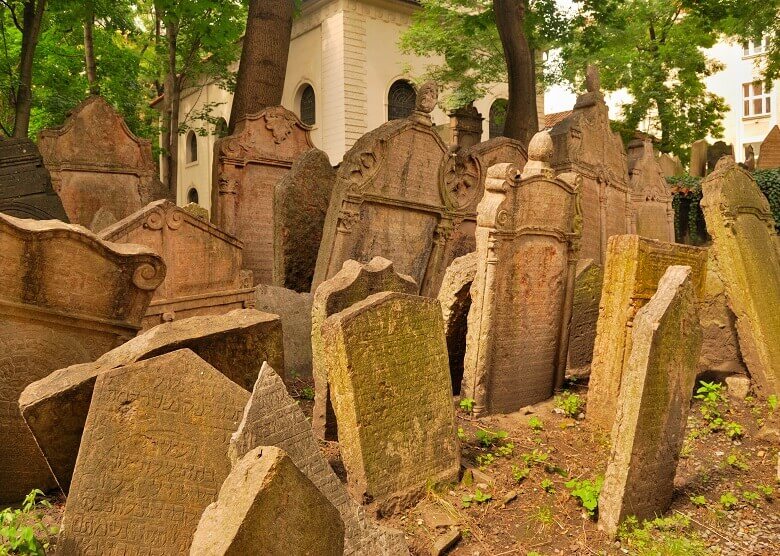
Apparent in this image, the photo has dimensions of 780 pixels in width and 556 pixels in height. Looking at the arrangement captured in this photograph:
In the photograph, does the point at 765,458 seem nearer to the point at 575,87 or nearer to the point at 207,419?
the point at 207,419

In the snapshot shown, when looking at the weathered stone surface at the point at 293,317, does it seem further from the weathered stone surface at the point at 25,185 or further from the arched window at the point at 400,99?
the arched window at the point at 400,99

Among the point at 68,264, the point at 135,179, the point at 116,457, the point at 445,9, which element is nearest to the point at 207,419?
the point at 116,457

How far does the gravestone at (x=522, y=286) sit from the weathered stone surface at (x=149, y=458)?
2.97m

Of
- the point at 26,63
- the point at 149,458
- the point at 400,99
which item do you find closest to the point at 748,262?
the point at 149,458

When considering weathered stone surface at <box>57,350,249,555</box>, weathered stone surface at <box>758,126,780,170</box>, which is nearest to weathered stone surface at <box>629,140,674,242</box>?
weathered stone surface at <box>758,126,780,170</box>

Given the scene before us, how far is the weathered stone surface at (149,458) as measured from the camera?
3.11m

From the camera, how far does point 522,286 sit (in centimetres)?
621

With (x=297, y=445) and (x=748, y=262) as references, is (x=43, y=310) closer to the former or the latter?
(x=297, y=445)

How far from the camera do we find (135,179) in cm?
930

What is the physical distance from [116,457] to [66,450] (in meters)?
0.53

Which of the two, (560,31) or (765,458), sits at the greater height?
(560,31)

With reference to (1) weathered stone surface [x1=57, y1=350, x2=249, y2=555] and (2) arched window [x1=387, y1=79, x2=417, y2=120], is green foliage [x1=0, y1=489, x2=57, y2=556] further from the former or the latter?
(2) arched window [x1=387, y1=79, x2=417, y2=120]

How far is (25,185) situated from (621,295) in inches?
197

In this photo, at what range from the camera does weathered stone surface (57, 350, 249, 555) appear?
3.11 meters
